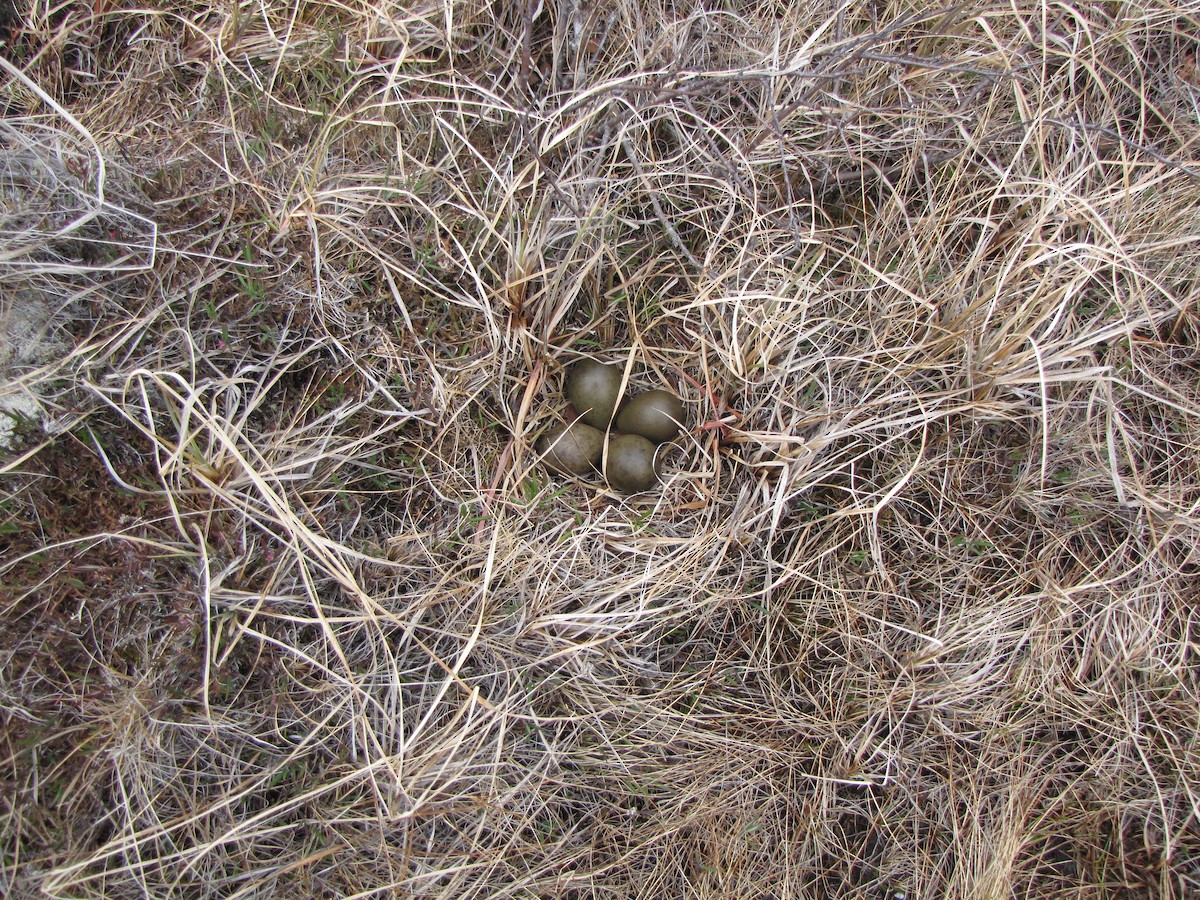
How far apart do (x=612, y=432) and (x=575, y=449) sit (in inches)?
5.3

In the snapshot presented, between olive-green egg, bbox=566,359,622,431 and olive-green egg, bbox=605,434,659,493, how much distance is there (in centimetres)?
9

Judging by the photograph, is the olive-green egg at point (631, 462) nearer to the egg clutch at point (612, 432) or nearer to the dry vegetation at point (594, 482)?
the egg clutch at point (612, 432)

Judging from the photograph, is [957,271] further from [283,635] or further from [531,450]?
[283,635]

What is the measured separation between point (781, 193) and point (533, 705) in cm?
165

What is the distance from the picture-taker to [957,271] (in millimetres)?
2105

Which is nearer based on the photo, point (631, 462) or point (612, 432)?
point (631, 462)

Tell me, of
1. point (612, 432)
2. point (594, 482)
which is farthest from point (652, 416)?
point (594, 482)

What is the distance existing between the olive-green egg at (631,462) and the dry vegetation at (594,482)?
109 millimetres

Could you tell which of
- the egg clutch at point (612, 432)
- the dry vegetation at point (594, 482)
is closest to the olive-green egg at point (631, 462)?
the egg clutch at point (612, 432)

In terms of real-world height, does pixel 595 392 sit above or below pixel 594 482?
above

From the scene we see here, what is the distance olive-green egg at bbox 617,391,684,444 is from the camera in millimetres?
2031

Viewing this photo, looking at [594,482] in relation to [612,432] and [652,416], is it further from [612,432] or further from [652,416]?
[652,416]

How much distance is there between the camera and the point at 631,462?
2.00 metres

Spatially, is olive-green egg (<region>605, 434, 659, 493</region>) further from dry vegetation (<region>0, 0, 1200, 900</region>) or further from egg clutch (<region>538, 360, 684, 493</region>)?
dry vegetation (<region>0, 0, 1200, 900</region>)
